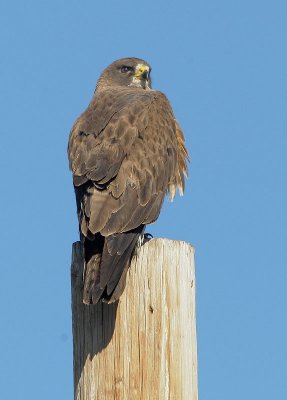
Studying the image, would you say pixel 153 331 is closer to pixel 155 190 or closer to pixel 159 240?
pixel 159 240

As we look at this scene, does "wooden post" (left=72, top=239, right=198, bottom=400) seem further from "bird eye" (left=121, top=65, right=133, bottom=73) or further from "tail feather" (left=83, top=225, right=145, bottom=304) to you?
"bird eye" (left=121, top=65, right=133, bottom=73)

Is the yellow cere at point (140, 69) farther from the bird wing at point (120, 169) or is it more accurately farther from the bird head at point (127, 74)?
the bird wing at point (120, 169)

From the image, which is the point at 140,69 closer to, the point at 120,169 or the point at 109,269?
the point at 120,169

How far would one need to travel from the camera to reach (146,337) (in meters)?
3.79

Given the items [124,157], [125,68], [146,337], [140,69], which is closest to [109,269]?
[146,337]

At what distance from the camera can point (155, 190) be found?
18.0 ft

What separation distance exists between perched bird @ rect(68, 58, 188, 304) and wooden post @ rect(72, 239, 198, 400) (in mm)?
132

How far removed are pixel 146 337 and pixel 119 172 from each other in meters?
1.64

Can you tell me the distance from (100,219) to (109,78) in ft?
11.9

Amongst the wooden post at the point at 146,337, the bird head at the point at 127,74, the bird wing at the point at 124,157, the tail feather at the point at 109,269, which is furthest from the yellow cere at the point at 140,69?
the wooden post at the point at 146,337

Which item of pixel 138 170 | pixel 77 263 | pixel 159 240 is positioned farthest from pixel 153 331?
pixel 138 170

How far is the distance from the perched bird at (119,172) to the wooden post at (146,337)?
13 cm

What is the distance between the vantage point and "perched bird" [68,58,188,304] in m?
4.47

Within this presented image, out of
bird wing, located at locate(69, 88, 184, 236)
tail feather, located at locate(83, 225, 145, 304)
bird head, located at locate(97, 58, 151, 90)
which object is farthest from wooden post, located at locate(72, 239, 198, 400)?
bird head, located at locate(97, 58, 151, 90)
